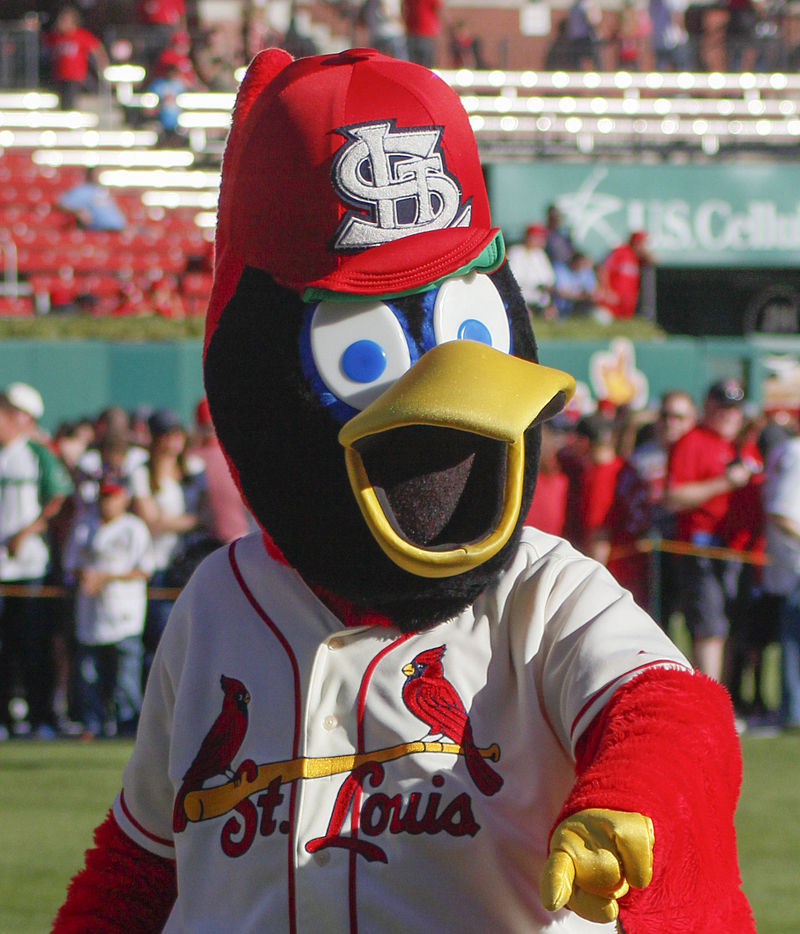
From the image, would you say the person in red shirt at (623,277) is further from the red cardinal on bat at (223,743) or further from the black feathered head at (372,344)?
the red cardinal on bat at (223,743)

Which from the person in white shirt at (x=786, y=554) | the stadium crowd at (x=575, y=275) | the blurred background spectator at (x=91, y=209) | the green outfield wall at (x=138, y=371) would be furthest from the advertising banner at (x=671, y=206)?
the person in white shirt at (x=786, y=554)

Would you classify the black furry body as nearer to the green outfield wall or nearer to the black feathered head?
the black feathered head

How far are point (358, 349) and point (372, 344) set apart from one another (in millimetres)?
18

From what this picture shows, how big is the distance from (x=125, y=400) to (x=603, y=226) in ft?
20.4

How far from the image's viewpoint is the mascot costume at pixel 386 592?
1669 mm

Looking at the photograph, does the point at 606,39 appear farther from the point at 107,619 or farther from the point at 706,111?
the point at 107,619

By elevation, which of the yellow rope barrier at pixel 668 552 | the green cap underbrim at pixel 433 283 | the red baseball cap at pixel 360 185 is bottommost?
the yellow rope barrier at pixel 668 552

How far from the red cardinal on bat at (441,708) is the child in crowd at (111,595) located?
5406 mm

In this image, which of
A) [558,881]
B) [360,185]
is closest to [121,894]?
[558,881]

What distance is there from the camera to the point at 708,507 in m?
7.19

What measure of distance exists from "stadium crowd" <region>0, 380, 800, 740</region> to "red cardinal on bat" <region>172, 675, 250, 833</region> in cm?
498

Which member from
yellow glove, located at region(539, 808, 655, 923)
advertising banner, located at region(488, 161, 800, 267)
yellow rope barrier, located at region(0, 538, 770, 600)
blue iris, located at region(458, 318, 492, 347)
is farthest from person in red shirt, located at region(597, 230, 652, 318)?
yellow glove, located at region(539, 808, 655, 923)

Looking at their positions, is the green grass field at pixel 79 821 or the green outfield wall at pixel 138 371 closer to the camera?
the green grass field at pixel 79 821

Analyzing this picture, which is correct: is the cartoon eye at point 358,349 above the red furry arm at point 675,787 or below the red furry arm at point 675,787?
above
